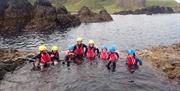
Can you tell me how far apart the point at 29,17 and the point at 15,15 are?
3557 mm

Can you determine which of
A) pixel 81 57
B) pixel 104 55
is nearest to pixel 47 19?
pixel 81 57

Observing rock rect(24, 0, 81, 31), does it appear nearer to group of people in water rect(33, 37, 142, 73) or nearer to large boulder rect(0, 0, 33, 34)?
large boulder rect(0, 0, 33, 34)

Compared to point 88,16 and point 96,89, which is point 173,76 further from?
point 88,16

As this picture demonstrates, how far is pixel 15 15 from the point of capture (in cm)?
7744

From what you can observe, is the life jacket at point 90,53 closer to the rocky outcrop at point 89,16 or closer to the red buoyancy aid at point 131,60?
the red buoyancy aid at point 131,60

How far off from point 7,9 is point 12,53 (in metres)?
43.6

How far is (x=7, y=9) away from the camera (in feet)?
254

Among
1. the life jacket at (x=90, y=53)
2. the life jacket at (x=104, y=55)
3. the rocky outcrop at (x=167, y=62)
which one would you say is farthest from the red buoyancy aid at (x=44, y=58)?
the rocky outcrop at (x=167, y=62)

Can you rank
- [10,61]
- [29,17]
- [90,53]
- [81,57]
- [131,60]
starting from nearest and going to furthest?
[131,60]
[10,61]
[90,53]
[81,57]
[29,17]

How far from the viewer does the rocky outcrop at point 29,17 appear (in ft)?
234

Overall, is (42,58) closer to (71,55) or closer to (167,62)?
(71,55)

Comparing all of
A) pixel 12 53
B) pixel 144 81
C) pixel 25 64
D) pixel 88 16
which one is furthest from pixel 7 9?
pixel 144 81

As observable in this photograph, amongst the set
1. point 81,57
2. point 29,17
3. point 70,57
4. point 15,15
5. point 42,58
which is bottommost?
point 81,57

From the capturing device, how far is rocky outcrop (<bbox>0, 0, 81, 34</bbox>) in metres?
71.4
